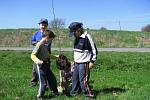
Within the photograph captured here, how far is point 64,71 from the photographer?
33.7ft

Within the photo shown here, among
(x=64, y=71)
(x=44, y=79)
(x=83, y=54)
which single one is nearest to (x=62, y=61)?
(x=64, y=71)

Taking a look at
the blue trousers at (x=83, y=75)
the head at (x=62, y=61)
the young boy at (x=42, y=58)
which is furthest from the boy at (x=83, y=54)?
the young boy at (x=42, y=58)

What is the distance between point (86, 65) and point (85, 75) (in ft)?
0.74

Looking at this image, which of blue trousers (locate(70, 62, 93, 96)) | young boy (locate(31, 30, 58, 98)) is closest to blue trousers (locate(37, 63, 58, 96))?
young boy (locate(31, 30, 58, 98))

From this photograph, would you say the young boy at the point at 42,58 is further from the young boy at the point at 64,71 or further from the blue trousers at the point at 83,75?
the blue trousers at the point at 83,75

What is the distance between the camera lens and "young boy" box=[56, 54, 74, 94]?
398 inches

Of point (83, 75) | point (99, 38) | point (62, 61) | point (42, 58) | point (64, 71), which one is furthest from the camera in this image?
point (99, 38)

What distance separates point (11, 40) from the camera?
45062mm

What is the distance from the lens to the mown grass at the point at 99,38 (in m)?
42.7

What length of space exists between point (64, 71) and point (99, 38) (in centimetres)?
3375

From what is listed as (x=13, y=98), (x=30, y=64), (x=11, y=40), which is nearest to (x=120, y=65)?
(x=30, y=64)

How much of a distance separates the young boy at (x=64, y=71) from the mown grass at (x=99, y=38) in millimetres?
31301

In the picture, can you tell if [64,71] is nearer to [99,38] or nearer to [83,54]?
[83,54]

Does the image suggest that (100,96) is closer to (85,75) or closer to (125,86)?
(85,75)
